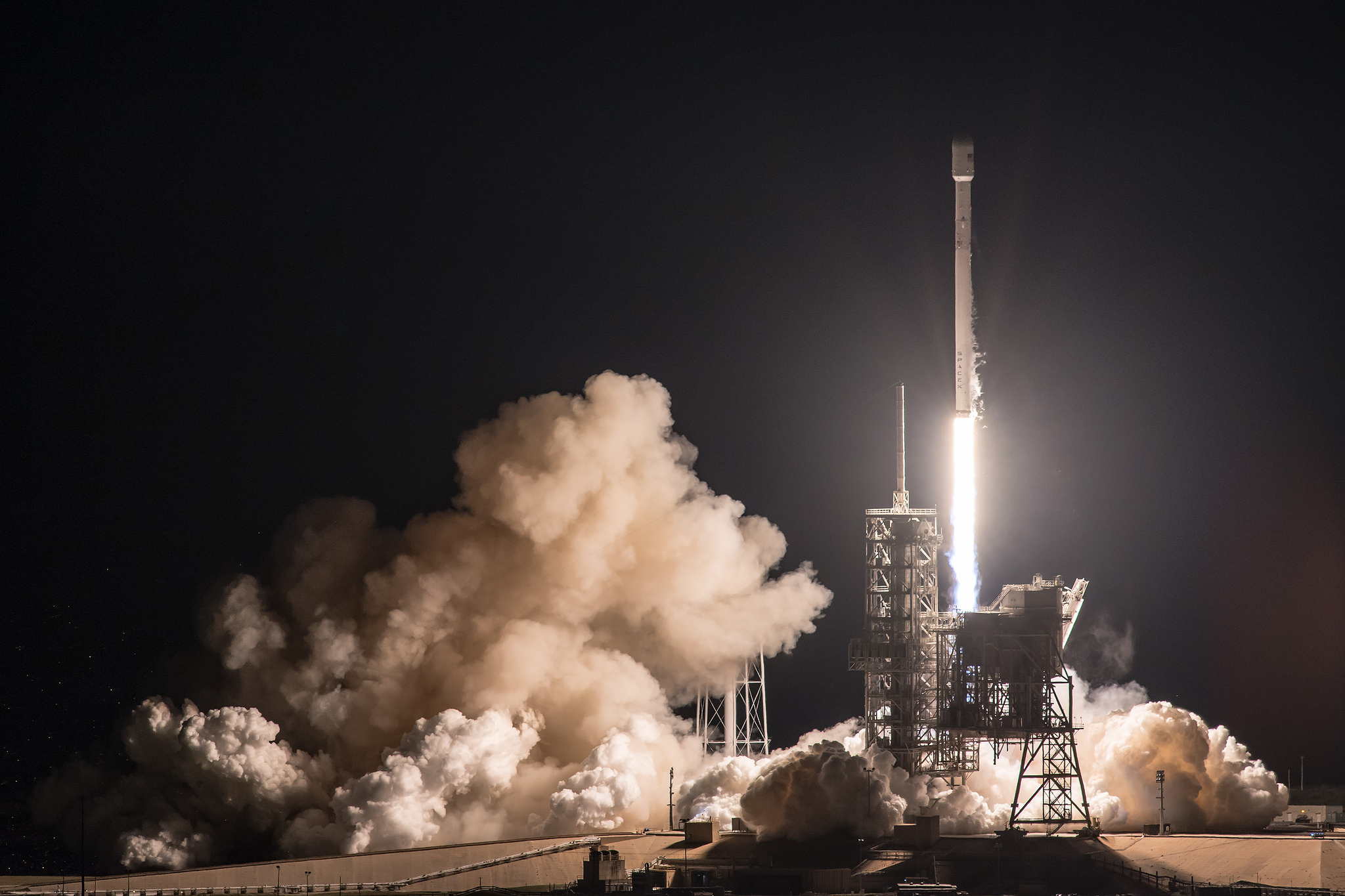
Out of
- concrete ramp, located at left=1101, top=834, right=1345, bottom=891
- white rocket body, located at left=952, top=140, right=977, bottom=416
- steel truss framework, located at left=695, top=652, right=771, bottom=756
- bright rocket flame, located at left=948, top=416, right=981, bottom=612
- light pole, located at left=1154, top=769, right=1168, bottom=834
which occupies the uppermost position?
white rocket body, located at left=952, top=140, right=977, bottom=416

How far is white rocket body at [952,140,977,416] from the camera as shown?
50.9 m

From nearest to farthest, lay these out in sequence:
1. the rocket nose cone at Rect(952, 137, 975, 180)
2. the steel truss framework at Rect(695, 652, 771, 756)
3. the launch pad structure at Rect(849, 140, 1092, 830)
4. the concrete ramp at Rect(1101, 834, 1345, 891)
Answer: the concrete ramp at Rect(1101, 834, 1345, 891), the launch pad structure at Rect(849, 140, 1092, 830), the rocket nose cone at Rect(952, 137, 975, 180), the steel truss framework at Rect(695, 652, 771, 756)

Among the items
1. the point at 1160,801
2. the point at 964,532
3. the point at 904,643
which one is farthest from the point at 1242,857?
the point at 964,532

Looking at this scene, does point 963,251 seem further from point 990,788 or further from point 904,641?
point 990,788

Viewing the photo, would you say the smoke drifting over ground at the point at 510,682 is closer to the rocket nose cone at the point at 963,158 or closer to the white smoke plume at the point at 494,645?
the white smoke plume at the point at 494,645

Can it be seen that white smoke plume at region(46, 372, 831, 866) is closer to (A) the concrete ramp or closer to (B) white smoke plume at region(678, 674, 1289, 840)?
(B) white smoke plume at region(678, 674, 1289, 840)

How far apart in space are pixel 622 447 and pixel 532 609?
6.33 m

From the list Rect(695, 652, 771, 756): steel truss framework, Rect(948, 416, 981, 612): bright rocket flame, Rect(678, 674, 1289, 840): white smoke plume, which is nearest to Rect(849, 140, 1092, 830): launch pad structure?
Rect(948, 416, 981, 612): bright rocket flame

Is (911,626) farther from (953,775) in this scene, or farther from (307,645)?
(307,645)

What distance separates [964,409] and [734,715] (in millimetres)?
13474

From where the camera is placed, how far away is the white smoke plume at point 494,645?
52.5m

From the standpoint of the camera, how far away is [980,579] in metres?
55.3

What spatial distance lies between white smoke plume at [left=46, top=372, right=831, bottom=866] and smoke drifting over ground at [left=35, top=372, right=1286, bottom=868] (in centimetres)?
8

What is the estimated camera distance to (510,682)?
52750mm
